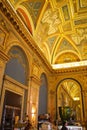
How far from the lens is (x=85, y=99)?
1383 centimetres

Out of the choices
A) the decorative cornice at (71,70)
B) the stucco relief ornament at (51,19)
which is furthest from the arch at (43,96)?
the stucco relief ornament at (51,19)

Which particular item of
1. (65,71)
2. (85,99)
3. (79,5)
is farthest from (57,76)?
(79,5)

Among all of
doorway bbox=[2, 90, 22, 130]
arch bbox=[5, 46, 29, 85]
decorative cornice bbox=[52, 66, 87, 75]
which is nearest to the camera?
doorway bbox=[2, 90, 22, 130]

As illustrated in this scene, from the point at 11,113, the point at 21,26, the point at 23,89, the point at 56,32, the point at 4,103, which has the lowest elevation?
the point at 11,113

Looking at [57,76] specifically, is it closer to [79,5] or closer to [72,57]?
[72,57]

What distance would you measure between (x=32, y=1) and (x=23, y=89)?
5540 mm

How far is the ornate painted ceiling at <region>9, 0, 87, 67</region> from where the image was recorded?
1062cm

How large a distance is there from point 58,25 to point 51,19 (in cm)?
103

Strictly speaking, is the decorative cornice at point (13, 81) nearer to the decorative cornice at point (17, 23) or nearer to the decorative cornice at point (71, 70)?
the decorative cornice at point (17, 23)

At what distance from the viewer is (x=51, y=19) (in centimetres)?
1227

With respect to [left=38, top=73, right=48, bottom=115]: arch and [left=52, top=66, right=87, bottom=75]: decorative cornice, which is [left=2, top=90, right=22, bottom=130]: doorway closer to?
[left=38, top=73, right=48, bottom=115]: arch

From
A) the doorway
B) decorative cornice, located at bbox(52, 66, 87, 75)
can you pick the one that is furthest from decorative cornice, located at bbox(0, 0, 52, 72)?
decorative cornice, located at bbox(52, 66, 87, 75)

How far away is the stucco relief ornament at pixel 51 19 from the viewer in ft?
38.1

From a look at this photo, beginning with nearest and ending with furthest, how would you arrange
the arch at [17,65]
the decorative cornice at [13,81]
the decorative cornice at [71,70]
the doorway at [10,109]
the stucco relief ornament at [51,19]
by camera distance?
the doorway at [10,109] → the decorative cornice at [13,81] → the arch at [17,65] → the stucco relief ornament at [51,19] → the decorative cornice at [71,70]
